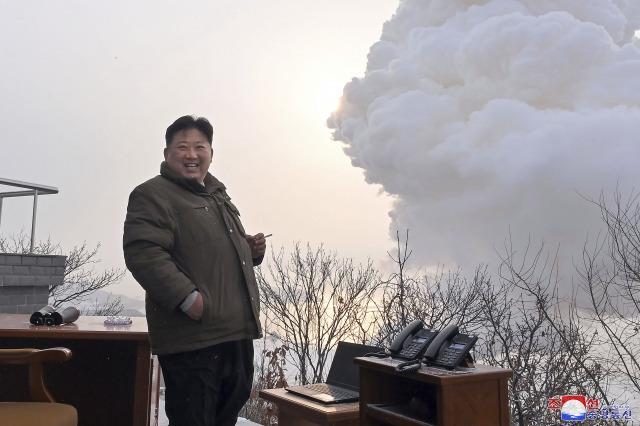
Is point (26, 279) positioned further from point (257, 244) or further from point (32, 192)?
point (257, 244)

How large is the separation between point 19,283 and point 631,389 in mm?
5645

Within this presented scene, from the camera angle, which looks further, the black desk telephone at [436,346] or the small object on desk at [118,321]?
the small object on desk at [118,321]

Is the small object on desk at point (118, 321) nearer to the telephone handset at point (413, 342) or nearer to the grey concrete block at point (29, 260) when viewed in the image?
the telephone handset at point (413, 342)

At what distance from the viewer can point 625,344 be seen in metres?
5.18

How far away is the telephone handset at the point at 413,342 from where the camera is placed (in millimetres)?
2031

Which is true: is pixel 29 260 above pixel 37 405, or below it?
above

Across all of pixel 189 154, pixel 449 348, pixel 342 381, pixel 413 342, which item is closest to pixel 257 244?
pixel 189 154

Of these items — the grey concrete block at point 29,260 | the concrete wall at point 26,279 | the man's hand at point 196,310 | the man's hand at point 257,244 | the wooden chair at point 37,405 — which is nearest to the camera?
the man's hand at point 196,310

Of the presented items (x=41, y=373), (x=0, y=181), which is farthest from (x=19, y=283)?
(x=41, y=373)

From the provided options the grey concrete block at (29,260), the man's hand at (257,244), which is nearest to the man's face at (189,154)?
the man's hand at (257,244)

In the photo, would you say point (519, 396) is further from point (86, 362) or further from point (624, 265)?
point (86, 362)

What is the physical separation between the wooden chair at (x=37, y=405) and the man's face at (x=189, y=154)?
79 cm

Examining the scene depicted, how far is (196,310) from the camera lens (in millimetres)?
1709

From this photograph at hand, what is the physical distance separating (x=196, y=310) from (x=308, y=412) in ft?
2.86
